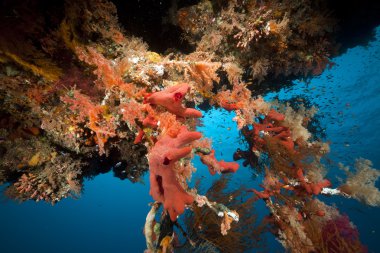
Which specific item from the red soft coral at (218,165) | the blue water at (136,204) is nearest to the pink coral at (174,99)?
the red soft coral at (218,165)

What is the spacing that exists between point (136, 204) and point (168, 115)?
112125 mm

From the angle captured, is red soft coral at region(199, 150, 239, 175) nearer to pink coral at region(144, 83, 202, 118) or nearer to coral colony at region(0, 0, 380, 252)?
coral colony at region(0, 0, 380, 252)

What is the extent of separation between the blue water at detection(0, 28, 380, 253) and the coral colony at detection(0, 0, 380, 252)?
13.2 meters

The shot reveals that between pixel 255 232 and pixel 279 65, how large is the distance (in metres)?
3.93

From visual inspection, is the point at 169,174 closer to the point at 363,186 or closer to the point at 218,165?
the point at 218,165

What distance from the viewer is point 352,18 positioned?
554cm

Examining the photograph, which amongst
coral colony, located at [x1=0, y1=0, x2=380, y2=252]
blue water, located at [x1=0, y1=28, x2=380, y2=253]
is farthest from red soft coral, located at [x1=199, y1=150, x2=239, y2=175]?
blue water, located at [x1=0, y1=28, x2=380, y2=253]

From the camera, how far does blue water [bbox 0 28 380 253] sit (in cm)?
2202

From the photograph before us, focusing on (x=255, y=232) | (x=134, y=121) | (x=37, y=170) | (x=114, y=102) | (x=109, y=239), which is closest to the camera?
(x=134, y=121)

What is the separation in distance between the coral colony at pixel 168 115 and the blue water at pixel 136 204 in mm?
13216

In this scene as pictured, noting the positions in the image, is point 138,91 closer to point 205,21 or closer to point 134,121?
point 134,121

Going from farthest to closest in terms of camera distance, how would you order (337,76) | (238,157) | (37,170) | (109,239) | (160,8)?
(109,239) < (337,76) < (238,157) < (160,8) < (37,170)

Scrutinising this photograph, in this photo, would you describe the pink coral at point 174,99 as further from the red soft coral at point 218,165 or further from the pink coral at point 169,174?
the red soft coral at point 218,165

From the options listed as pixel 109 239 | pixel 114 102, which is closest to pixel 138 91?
pixel 114 102
